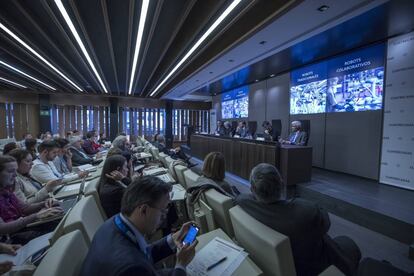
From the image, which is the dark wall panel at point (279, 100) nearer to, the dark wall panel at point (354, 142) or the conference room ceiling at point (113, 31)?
the dark wall panel at point (354, 142)

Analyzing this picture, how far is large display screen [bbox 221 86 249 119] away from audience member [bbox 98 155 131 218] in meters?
7.86

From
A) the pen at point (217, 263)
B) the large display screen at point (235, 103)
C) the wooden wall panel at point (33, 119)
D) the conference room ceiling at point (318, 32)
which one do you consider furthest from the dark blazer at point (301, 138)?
the wooden wall panel at point (33, 119)

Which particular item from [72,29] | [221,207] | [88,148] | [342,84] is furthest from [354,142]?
[88,148]

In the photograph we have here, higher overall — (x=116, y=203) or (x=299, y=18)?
(x=299, y=18)

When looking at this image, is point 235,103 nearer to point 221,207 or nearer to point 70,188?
point 70,188

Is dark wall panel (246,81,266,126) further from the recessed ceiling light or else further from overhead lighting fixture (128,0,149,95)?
the recessed ceiling light

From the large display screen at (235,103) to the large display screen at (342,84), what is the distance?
267 cm

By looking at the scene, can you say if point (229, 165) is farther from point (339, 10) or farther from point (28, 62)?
point (28, 62)

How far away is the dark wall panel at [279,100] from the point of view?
729 centimetres

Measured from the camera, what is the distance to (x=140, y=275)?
79 cm

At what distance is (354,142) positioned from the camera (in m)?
5.21

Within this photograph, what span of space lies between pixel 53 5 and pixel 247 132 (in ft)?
20.7

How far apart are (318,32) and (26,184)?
16.4 ft

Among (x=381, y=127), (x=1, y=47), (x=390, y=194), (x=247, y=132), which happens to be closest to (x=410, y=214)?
(x=390, y=194)
